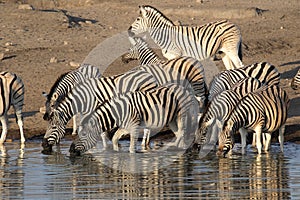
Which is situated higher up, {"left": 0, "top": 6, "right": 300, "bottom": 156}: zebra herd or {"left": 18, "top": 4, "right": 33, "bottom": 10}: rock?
{"left": 18, "top": 4, "right": 33, "bottom": 10}: rock

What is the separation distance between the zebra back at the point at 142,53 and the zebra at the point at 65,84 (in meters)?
0.97

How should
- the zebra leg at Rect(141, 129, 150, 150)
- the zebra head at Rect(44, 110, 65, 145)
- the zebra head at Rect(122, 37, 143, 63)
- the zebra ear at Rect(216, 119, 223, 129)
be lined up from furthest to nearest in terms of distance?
1. the zebra head at Rect(122, 37, 143, 63)
2. the zebra leg at Rect(141, 129, 150, 150)
3. the zebra head at Rect(44, 110, 65, 145)
4. the zebra ear at Rect(216, 119, 223, 129)

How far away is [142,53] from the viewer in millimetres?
16953

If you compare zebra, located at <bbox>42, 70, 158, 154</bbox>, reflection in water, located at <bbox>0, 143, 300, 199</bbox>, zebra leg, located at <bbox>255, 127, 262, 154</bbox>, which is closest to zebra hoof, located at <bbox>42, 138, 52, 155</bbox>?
reflection in water, located at <bbox>0, 143, 300, 199</bbox>

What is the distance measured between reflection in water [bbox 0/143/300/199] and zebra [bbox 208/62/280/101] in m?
1.59

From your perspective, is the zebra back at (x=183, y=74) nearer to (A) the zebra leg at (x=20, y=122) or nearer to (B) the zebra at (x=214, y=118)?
(B) the zebra at (x=214, y=118)

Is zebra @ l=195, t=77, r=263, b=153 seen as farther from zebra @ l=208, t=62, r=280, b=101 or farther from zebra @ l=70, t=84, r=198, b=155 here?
zebra @ l=208, t=62, r=280, b=101

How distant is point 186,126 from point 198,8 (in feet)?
43.8

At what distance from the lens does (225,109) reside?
13.2 meters

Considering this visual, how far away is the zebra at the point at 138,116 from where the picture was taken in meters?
13.2

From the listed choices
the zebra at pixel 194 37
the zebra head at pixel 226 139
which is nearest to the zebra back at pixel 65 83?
the zebra at pixel 194 37

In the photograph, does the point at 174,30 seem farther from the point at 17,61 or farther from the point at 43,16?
the point at 43,16

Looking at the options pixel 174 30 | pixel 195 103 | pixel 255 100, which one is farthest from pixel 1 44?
pixel 255 100

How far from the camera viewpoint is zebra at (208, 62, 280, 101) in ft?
48.7
